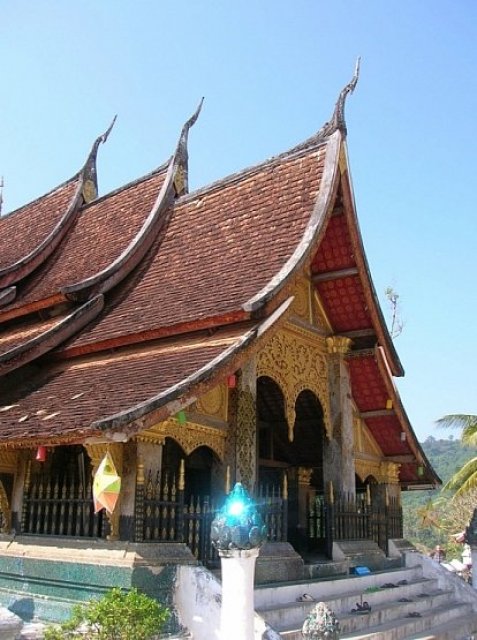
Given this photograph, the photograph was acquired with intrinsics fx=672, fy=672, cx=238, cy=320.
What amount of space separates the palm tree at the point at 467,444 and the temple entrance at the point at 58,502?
13.3m

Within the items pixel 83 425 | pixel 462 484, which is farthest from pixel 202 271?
pixel 462 484

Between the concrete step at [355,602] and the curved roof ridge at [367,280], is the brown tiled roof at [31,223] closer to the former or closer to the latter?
the curved roof ridge at [367,280]

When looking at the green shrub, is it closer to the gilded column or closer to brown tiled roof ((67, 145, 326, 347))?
brown tiled roof ((67, 145, 326, 347))

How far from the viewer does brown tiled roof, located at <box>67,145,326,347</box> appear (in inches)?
298

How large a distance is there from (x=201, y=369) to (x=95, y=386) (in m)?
1.29

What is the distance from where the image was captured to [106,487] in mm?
5621

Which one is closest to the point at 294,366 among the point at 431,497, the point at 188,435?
the point at 188,435

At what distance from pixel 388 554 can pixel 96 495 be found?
5.86 metres

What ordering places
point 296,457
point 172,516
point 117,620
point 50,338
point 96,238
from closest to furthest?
1. point 117,620
2. point 172,516
3. point 50,338
4. point 96,238
5. point 296,457

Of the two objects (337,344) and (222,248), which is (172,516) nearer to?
(222,248)

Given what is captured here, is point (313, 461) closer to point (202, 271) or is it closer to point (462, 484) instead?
point (202, 271)

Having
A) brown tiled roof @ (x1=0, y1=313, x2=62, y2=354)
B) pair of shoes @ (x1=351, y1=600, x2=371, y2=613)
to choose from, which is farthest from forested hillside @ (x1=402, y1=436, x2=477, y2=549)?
brown tiled roof @ (x1=0, y1=313, x2=62, y2=354)

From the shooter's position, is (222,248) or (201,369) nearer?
(201,369)

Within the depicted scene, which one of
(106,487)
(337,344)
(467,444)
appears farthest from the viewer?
(467,444)
